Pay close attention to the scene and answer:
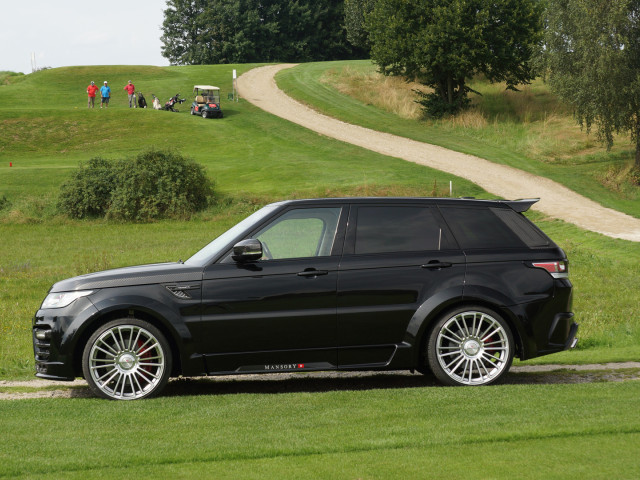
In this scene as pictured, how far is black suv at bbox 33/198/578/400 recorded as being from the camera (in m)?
7.96

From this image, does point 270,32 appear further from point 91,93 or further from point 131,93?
point 91,93

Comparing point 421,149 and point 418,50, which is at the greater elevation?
point 418,50

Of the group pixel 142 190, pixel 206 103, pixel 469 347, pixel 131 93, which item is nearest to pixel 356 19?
pixel 131 93

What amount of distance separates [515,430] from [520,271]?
Result: 8.25 feet

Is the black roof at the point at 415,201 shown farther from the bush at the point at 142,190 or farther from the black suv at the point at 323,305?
the bush at the point at 142,190

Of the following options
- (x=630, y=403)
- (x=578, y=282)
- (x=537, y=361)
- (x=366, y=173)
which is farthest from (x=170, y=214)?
(x=630, y=403)

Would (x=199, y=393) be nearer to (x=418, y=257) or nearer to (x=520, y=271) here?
(x=418, y=257)

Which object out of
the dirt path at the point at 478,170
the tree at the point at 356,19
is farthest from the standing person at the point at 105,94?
the tree at the point at 356,19

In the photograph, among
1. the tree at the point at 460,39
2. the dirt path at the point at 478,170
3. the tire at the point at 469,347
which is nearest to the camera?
the tire at the point at 469,347

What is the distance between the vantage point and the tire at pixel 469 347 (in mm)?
8156

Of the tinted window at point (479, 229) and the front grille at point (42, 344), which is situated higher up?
the tinted window at point (479, 229)

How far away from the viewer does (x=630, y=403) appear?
22.8 feet

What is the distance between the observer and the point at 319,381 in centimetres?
907

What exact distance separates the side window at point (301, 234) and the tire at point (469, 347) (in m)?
1.30
